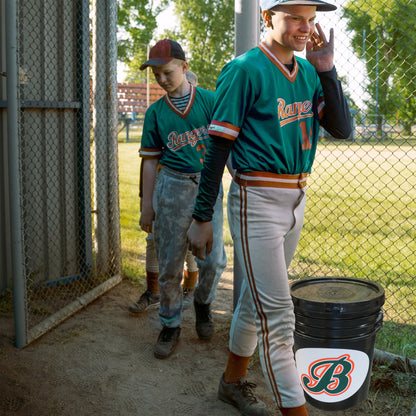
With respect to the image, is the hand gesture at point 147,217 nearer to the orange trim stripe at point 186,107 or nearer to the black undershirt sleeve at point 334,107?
the orange trim stripe at point 186,107

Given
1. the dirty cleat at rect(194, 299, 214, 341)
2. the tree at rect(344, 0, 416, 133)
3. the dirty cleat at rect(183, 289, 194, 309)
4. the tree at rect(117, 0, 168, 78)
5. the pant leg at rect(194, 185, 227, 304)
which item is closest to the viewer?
the pant leg at rect(194, 185, 227, 304)

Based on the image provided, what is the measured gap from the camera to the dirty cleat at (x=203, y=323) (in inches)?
161

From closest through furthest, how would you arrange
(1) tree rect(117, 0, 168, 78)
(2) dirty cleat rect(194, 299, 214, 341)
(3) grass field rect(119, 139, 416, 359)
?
1. (2) dirty cleat rect(194, 299, 214, 341)
2. (3) grass field rect(119, 139, 416, 359)
3. (1) tree rect(117, 0, 168, 78)

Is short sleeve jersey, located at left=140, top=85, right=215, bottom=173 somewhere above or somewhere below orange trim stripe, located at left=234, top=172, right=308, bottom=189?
above

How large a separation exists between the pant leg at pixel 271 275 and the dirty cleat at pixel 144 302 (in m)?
2.31

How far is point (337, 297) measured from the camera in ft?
10.0

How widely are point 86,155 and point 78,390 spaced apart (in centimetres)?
260

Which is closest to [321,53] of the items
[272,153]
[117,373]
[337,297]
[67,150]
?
[272,153]

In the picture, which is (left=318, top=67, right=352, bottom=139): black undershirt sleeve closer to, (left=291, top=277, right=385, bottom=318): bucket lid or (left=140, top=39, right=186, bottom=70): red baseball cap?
(left=291, top=277, right=385, bottom=318): bucket lid

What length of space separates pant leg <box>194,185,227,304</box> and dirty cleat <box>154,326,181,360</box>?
12.1 inches

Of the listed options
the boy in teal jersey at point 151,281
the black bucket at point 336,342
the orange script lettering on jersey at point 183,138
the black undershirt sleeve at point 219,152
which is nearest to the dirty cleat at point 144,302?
the boy in teal jersey at point 151,281

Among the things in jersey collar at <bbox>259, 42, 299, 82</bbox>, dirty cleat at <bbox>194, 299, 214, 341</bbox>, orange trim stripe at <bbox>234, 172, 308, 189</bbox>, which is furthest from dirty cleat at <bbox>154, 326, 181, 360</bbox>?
jersey collar at <bbox>259, 42, 299, 82</bbox>

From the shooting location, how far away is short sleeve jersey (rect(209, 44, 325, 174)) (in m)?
2.42

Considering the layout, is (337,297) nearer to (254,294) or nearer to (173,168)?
(254,294)
